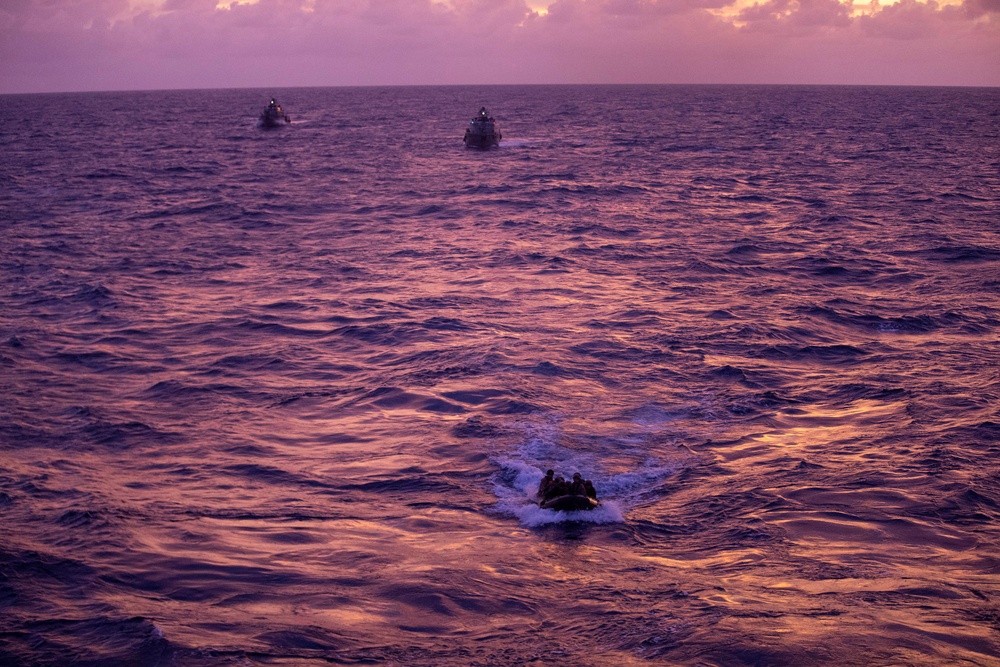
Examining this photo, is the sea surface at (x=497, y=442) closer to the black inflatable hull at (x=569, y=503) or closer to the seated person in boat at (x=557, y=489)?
the black inflatable hull at (x=569, y=503)

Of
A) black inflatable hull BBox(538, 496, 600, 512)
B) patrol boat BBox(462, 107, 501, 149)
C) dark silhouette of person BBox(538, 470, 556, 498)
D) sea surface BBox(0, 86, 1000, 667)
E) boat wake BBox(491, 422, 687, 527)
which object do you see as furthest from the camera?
patrol boat BBox(462, 107, 501, 149)

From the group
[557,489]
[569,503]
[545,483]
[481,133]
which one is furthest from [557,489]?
[481,133]

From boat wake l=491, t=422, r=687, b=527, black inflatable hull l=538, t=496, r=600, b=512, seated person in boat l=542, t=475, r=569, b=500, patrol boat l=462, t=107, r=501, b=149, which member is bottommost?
boat wake l=491, t=422, r=687, b=527

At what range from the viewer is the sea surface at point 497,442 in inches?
375

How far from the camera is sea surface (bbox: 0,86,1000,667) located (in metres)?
9.53

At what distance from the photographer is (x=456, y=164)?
6219cm

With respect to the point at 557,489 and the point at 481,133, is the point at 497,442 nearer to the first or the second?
the point at 557,489

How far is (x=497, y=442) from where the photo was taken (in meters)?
15.0

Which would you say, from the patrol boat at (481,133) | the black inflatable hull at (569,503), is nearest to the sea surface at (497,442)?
the black inflatable hull at (569,503)

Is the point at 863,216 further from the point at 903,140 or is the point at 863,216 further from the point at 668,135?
the point at 668,135

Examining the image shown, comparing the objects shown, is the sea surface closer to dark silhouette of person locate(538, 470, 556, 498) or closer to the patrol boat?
dark silhouette of person locate(538, 470, 556, 498)

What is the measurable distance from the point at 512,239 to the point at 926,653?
27279 millimetres

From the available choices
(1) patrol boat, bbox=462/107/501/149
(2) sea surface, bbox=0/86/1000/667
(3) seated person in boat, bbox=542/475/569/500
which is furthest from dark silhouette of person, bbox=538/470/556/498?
(1) patrol boat, bbox=462/107/501/149

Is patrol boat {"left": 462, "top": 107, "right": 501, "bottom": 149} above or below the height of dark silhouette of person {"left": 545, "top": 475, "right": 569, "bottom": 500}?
above
